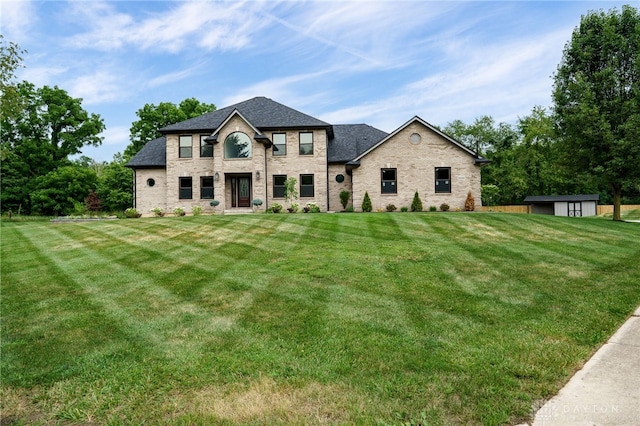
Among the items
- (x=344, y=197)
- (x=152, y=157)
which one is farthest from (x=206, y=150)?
(x=344, y=197)

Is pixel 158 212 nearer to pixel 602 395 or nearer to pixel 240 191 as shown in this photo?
pixel 240 191

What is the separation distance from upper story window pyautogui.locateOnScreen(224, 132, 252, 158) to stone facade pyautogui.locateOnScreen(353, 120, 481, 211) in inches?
328

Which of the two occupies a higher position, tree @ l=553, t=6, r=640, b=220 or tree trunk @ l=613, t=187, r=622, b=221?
tree @ l=553, t=6, r=640, b=220

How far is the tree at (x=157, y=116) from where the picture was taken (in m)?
44.7

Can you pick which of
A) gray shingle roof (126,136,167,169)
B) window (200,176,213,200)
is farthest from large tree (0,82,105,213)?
window (200,176,213,200)

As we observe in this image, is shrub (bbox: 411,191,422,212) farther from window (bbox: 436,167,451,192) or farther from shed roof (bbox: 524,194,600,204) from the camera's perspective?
shed roof (bbox: 524,194,600,204)

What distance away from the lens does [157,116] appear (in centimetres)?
4466

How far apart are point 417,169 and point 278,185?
10314mm

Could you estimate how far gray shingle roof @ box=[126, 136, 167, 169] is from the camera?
27953mm

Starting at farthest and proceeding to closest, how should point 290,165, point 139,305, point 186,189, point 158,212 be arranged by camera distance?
point 186,189
point 290,165
point 158,212
point 139,305

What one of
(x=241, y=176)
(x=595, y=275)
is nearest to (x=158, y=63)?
(x=241, y=176)

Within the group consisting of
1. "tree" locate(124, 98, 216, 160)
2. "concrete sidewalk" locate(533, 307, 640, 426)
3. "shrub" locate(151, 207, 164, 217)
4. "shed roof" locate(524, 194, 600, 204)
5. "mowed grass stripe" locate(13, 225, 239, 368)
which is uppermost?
"tree" locate(124, 98, 216, 160)

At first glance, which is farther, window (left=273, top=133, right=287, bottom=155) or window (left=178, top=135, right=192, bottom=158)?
window (left=178, top=135, right=192, bottom=158)

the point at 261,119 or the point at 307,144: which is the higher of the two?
the point at 261,119
